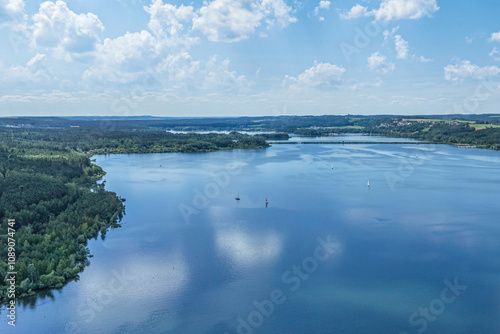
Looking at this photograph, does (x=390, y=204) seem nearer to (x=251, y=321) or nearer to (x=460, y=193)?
(x=460, y=193)
